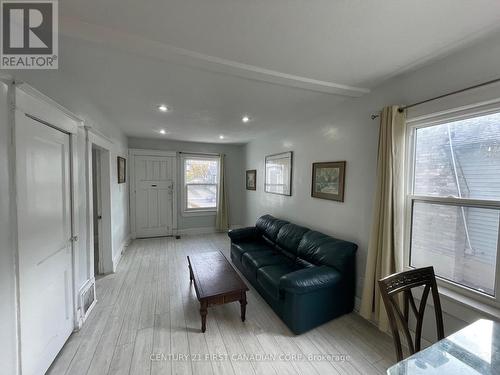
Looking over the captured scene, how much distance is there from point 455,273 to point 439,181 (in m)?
0.76

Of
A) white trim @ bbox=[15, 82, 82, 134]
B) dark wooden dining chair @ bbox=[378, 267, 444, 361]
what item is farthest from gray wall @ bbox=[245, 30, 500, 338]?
white trim @ bbox=[15, 82, 82, 134]

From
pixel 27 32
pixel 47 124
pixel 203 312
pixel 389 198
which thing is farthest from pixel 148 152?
pixel 389 198

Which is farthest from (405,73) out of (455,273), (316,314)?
(316,314)

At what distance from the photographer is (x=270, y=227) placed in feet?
11.8

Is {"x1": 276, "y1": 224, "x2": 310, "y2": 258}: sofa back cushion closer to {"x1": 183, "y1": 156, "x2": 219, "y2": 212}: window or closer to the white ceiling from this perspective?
the white ceiling

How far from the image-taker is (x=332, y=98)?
2469 mm

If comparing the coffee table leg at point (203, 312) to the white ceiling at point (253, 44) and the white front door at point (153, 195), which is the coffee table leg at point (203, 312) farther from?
the white front door at point (153, 195)

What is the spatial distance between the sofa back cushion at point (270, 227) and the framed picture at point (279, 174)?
56 cm

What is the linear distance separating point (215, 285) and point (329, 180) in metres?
1.92

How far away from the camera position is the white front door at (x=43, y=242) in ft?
4.22

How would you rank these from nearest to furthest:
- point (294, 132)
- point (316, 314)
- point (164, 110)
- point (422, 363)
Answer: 1. point (422, 363)
2. point (316, 314)
3. point (164, 110)
4. point (294, 132)

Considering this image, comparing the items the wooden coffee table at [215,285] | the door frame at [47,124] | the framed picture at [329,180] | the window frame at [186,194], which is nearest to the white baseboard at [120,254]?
the window frame at [186,194]

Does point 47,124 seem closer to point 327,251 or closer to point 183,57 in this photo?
point 183,57

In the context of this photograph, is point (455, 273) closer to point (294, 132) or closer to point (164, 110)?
point (294, 132)
